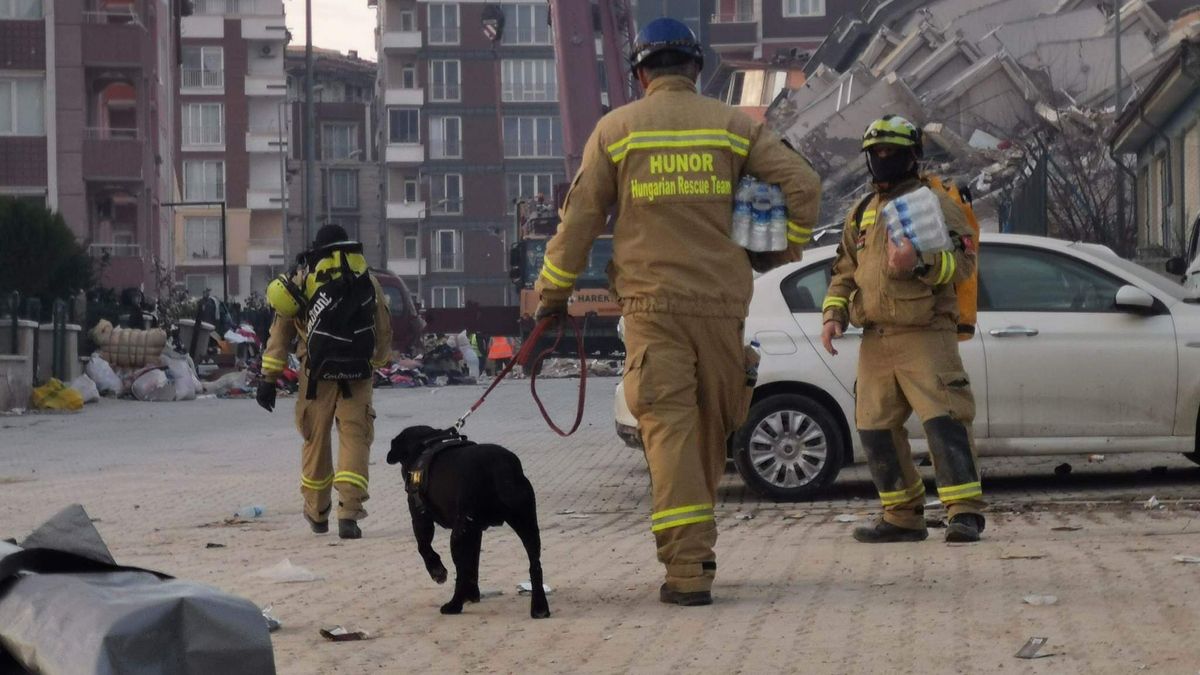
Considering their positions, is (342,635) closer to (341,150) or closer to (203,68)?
(203,68)

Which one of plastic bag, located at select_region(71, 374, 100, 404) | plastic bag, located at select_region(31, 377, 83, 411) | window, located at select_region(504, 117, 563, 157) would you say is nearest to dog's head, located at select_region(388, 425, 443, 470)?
plastic bag, located at select_region(31, 377, 83, 411)

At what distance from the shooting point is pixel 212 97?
99.4 m

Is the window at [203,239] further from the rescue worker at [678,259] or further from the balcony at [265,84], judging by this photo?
the rescue worker at [678,259]

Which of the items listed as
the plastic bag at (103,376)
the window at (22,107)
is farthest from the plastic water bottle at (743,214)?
the window at (22,107)

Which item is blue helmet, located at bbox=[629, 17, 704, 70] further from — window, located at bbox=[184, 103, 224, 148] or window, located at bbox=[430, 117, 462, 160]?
window, located at bbox=[430, 117, 462, 160]

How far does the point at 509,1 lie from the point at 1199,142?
272 ft

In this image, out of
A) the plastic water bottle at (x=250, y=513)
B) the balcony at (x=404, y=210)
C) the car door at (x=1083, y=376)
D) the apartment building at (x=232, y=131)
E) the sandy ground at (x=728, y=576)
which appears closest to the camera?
the sandy ground at (x=728, y=576)

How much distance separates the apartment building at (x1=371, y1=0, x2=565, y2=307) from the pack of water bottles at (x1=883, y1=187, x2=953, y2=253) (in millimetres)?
96356

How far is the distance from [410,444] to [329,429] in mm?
3281

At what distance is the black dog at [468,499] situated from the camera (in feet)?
23.3

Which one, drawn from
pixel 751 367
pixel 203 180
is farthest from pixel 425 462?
pixel 203 180

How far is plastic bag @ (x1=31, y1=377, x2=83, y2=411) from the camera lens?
27.0m

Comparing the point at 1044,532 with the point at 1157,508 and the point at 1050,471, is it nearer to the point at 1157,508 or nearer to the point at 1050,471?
the point at 1157,508

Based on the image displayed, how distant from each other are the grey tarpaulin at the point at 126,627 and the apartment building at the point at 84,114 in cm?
4631
